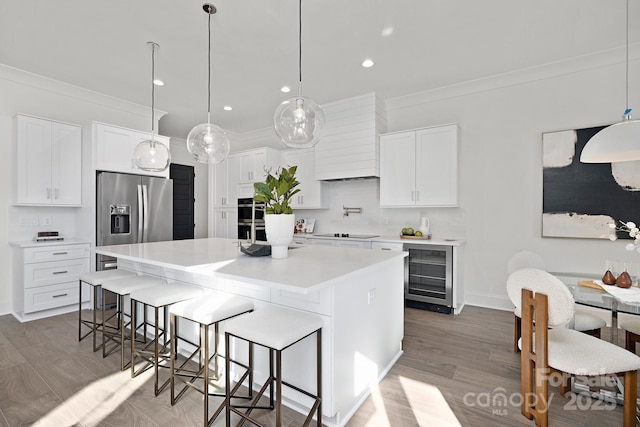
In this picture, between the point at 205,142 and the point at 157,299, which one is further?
the point at 205,142

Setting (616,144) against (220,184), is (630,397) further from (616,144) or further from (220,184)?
(220,184)

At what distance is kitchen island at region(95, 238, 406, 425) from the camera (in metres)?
1.73

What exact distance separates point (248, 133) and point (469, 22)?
467 centimetres

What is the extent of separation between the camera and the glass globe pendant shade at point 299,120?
7.32 feet

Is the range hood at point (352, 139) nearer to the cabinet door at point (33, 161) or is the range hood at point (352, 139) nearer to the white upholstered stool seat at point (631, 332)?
the white upholstered stool seat at point (631, 332)

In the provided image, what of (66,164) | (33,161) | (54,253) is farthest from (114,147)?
(54,253)

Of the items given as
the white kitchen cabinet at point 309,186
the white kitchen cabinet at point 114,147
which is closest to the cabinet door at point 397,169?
the white kitchen cabinet at point 309,186

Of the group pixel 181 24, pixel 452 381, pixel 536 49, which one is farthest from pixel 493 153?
pixel 181 24

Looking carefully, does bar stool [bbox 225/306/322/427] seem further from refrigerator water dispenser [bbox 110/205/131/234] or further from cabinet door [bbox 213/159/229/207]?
cabinet door [bbox 213/159/229/207]

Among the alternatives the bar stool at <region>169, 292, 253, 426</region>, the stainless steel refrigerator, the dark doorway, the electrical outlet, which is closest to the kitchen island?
the electrical outlet

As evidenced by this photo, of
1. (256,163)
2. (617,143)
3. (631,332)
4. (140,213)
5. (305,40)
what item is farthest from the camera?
(256,163)

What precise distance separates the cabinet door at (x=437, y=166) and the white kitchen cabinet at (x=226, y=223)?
3444 mm

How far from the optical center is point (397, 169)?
14.3 feet

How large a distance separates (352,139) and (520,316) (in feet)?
10.6
